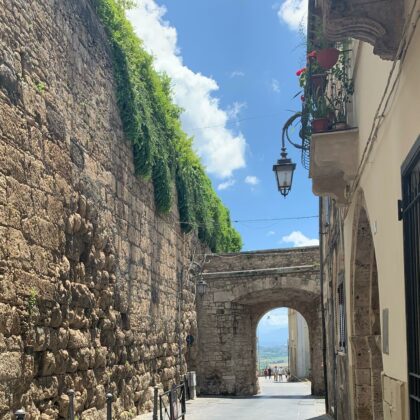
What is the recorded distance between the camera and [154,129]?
1273cm

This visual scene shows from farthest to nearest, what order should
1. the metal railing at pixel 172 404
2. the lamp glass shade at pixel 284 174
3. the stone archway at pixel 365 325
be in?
the metal railing at pixel 172 404, the lamp glass shade at pixel 284 174, the stone archway at pixel 365 325

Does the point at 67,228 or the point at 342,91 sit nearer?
the point at 342,91

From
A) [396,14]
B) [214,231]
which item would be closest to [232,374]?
[214,231]

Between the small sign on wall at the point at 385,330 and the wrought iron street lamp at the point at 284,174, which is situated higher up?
the wrought iron street lamp at the point at 284,174

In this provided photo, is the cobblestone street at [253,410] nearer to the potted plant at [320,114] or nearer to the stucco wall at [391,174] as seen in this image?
the potted plant at [320,114]

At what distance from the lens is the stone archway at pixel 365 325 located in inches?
235

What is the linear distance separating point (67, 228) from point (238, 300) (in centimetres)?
1219

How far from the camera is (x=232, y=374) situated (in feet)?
61.5

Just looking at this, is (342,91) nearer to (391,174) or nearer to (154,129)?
(391,174)

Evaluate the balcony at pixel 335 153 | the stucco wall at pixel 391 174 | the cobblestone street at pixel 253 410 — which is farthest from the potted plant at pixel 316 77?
the cobblestone street at pixel 253 410

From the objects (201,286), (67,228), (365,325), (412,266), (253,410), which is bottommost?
(253,410)

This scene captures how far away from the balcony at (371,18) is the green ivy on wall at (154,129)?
7251 millimetres

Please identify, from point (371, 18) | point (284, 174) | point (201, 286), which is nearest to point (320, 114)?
point (284, 174)

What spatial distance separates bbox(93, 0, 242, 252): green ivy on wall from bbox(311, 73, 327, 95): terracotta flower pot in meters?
4.97
